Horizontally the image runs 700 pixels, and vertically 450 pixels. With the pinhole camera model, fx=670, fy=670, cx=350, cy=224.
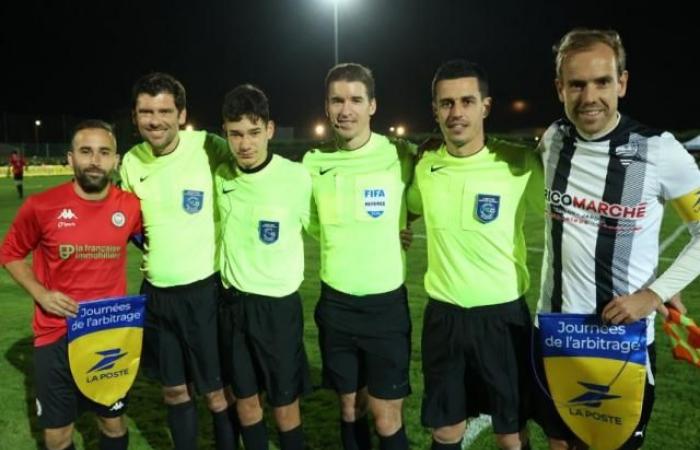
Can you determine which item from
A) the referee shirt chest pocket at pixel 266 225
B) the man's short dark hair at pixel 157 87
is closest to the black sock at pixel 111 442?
the referee shirt chest pocket at pixel 266 225

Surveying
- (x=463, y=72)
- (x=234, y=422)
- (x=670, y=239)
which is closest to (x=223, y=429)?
(x=234, y=422)

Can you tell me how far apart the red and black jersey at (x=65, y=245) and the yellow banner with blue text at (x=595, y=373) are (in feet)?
6.46

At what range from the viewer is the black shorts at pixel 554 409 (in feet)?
8.27

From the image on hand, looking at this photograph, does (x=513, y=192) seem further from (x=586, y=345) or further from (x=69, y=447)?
(x=69, y=447)

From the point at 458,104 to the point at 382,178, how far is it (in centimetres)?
50

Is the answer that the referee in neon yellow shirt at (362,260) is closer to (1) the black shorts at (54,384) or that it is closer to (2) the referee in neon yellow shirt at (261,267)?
(2) the referee in neon yellow shirt at (261,267)

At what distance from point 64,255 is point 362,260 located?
53.5 inches

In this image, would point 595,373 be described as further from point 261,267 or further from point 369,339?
point 261,267

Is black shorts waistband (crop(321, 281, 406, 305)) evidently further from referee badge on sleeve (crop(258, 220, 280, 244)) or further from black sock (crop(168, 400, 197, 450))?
black sock (crop(168, 400, 197, 450))

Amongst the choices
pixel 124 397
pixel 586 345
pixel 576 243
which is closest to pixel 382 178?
pixel 576 243

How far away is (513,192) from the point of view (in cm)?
287

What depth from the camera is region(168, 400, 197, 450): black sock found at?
338 cm

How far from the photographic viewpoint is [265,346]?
125 inches

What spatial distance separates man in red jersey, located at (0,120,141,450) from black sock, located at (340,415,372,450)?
3.97 feet
